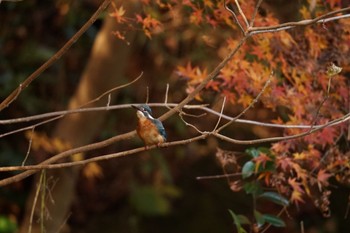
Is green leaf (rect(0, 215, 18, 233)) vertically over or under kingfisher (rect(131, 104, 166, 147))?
under

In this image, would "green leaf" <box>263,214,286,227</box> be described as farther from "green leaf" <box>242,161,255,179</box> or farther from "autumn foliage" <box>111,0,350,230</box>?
"green leaf" <box>242,161,255,179</box>

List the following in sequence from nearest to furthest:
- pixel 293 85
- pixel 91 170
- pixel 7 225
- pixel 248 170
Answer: pixel 248 170 → pixel 293 85 → pixel 7 225 → pixel 91 170

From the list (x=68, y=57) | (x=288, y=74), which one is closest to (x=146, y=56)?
(x=68, y=57)

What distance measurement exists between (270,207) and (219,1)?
467cm

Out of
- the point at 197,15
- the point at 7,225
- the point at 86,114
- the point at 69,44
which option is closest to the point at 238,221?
the point at 197,15

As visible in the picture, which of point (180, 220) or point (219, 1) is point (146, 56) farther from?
point (219, 1)

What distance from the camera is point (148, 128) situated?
2539 mm

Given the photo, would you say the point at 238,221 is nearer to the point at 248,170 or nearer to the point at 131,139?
the point at 248,170

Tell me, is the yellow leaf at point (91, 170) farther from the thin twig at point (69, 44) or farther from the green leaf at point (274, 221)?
the thin twig at point (69, 44)

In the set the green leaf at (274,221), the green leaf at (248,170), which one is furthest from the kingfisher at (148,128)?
the green leaf at (274,221)

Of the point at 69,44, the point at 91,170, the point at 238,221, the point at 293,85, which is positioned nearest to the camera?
the point at 69,44

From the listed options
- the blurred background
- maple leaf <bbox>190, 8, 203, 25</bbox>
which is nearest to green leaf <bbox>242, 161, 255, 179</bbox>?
maple leaf <bbox>190, 8, 203, 25</bbox>

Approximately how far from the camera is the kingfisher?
8.32ft

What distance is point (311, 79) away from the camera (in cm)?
329
